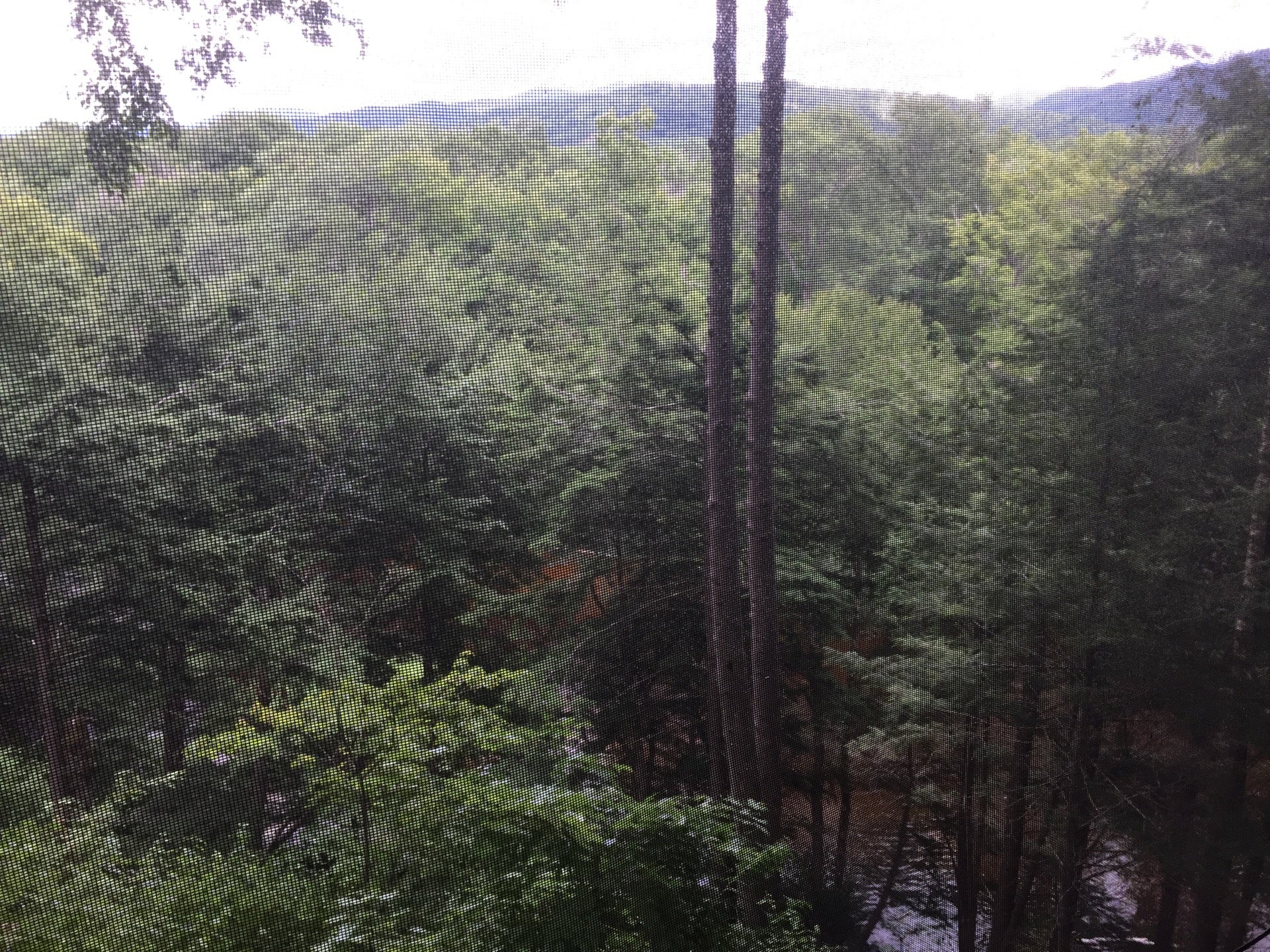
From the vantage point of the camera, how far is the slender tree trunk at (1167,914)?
1.98 m

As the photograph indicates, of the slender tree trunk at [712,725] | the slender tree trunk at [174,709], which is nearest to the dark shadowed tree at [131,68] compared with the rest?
the slender tree trunk at [174,709]

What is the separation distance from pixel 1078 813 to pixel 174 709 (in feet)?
5.82

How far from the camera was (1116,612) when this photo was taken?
1.94 meters

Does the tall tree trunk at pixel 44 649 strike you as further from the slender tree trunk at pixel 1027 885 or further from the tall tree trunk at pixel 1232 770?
the tall tree trunk at pixel 1232 770

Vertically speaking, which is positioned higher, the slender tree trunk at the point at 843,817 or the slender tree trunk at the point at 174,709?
the slender tree trunk at the point at 174,709

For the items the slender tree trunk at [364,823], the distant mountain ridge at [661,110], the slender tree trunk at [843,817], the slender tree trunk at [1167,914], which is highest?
the distant mountain ridge at [661,110]

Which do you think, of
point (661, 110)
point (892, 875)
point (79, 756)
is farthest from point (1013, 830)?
point (79, 756)

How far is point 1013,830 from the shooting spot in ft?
6.13

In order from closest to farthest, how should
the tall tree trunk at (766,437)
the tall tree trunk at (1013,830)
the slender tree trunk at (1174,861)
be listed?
the tall tree trunk at (766,437) → the tall tree trunk at (1013,830) → the slender tree trunk at (1174,861)

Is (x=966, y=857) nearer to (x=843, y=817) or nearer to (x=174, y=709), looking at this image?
(x=843, y=817)

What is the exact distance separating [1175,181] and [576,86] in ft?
4.44

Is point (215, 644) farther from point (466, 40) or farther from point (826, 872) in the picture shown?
point (826, 872)

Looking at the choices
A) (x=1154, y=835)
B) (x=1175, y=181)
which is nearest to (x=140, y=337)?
(x=1175, y=181)

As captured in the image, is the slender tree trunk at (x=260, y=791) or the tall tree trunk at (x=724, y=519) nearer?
the slender tree trunk at (x=260, y=791)
